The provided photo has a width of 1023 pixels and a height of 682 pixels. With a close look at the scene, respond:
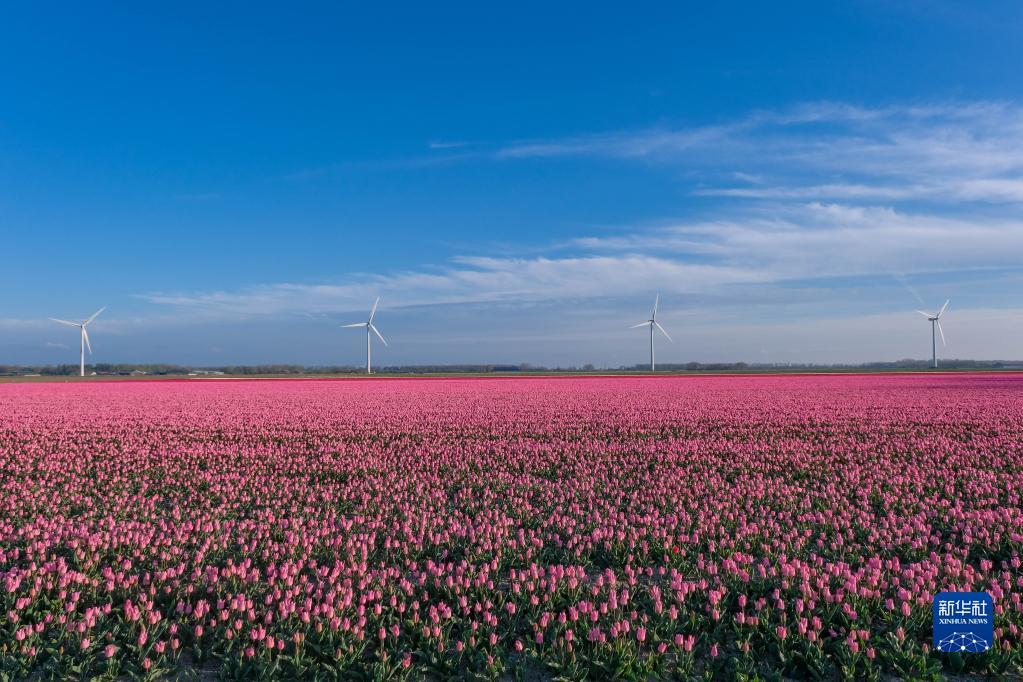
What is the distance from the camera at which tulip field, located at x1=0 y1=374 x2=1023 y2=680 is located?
521 centimetres

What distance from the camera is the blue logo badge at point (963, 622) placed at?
5301 millimetres

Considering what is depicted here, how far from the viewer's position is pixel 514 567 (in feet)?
24.6

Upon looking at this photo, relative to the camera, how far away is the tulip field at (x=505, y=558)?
5207 millimetres

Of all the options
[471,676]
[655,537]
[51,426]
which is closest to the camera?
[471,676]

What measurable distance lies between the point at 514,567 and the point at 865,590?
3633mm

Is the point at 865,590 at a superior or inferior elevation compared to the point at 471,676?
superior

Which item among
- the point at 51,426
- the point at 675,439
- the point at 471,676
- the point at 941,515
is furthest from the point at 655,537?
the point at 51,426

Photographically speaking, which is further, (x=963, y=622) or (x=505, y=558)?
(x=505, y=558)

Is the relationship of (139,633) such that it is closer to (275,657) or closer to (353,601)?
(275,657)

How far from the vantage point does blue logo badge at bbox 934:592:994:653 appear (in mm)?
5301

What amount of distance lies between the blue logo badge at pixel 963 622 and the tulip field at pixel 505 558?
0.11 meters

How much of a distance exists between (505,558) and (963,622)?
4515mm

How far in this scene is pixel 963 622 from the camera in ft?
18.4

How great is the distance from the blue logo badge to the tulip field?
0.35 feet
